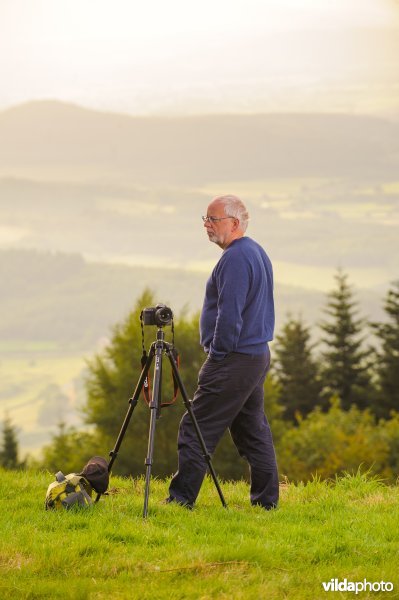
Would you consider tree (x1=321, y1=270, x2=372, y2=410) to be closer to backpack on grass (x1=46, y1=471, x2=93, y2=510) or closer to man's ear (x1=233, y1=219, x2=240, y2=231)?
man's ear (x1=233, y1=219, x2=240, y2=231)

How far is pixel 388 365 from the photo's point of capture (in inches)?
3243

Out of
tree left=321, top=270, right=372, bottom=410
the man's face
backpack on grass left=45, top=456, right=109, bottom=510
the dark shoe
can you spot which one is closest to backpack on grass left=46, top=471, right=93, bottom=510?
backpack on grass left=45, top=456, right=109, bottom=510

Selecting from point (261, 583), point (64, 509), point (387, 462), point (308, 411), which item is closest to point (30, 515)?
point (64, 509)

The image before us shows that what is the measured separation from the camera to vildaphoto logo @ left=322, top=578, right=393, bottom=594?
670 centimetres

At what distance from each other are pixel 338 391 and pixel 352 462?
801 inches

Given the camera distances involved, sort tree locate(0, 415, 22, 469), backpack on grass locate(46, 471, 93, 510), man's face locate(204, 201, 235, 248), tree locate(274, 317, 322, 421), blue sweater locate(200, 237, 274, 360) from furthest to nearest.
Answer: tree locate(274, 317, 322, 421)
tree locate(0, 415, 22, 469)
man's face locate(204, 201, 235, 248)
blue sweater locate(200, 237, 274, 360)
backpack on grass locate(46, 471, 93, 510)

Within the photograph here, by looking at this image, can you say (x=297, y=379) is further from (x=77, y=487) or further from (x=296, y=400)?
(x=77, y=487)

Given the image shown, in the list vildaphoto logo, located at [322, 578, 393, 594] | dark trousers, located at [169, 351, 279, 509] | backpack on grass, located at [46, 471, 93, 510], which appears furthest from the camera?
dark trousers, located at [169, 351, 279, 509]

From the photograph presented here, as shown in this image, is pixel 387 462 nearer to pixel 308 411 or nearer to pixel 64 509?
pixel 308 411

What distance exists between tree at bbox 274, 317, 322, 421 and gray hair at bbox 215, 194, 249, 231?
75579 millimetres

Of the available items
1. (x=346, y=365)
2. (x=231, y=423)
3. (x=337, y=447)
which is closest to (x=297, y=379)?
(x=346, y=365)

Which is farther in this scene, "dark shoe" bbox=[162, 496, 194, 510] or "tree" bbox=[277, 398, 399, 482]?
"tree" bbox=[277, 398, 399, 482]

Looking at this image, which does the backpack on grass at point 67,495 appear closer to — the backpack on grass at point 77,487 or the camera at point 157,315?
the backpack on grass at point 77,487

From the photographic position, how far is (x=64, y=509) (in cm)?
867
